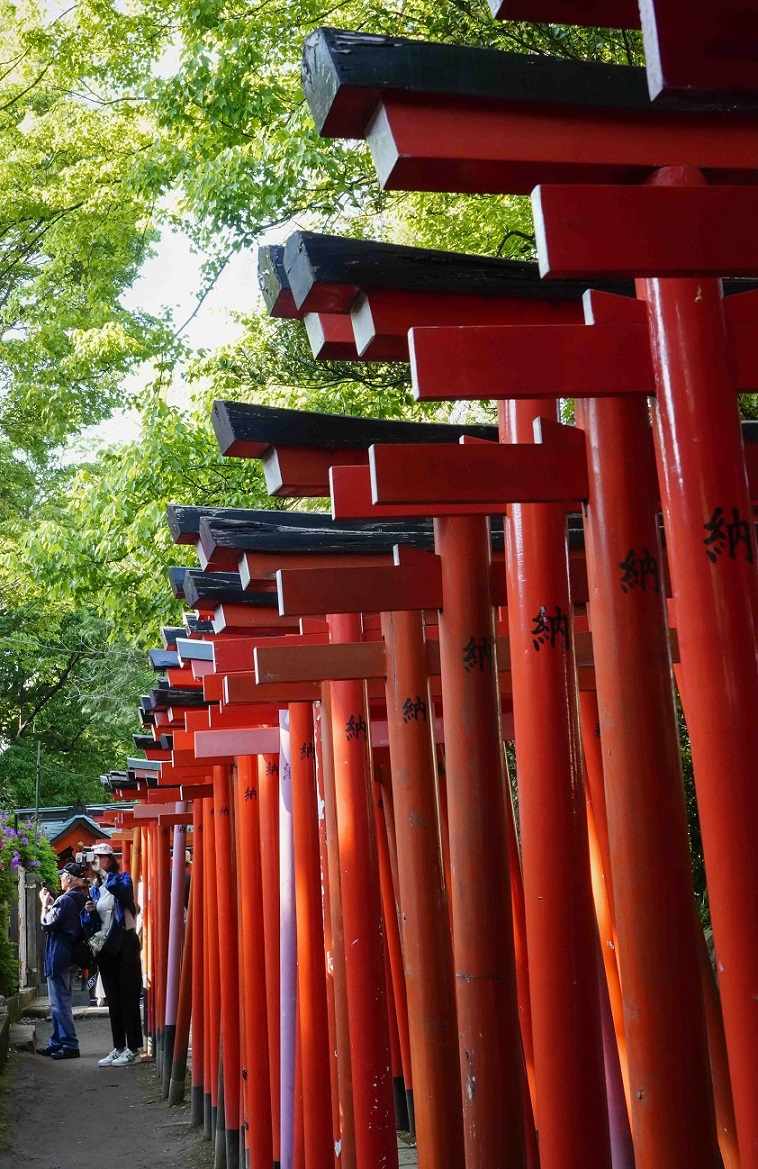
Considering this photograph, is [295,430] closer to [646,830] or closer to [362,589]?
[362,589]

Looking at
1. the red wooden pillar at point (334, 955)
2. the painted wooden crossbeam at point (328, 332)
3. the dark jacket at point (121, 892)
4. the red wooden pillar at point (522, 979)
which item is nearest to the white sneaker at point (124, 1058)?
the dark jacket at point (121, 892)

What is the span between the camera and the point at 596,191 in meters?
2.45

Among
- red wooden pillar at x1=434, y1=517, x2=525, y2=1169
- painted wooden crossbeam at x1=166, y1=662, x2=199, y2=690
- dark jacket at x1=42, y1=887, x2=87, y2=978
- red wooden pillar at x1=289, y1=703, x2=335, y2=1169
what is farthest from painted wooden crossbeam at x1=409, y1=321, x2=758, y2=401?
dark jacket at x1=42, y1=887, x2=87, y2=978

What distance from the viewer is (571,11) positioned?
85.9 inches

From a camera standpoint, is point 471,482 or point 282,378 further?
point 282,378

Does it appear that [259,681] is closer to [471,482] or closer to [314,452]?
[314,452]

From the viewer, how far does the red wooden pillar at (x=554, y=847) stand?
3377mm

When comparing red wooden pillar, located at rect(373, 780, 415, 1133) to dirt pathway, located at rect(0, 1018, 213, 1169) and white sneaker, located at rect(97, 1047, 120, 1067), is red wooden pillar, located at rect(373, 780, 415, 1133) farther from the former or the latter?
white sneaker, located at rect(97, 1047, 120, 1067)

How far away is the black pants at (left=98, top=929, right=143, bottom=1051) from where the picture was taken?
12734mm

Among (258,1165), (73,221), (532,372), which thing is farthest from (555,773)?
(73,221)

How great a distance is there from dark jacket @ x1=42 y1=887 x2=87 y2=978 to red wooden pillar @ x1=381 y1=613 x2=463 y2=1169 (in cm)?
936

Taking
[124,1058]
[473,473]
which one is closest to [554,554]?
[473,473]

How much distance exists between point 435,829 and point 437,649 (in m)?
0.82

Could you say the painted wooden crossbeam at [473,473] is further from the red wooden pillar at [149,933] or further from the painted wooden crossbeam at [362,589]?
the red wooden pillar at [149,933]
